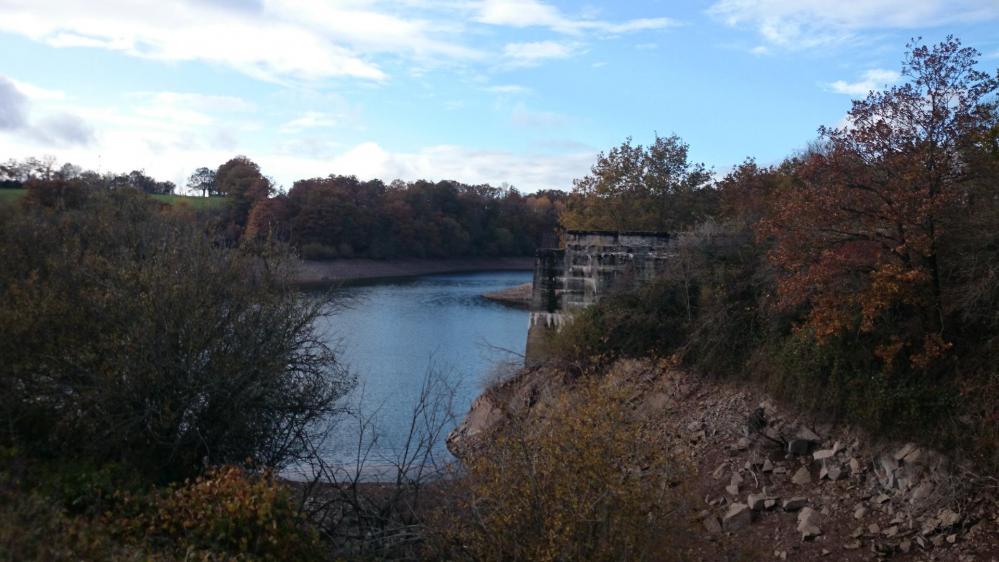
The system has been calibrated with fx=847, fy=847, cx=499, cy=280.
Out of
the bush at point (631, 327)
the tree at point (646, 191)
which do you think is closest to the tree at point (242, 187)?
the tree at point (646, 191)

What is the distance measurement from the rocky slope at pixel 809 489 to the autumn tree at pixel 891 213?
177 centimetres

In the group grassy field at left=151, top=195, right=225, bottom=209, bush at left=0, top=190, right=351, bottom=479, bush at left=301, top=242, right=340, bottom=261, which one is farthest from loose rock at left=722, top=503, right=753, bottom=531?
bush at left=301, top=242, right=340, bottom=261

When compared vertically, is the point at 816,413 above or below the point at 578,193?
below

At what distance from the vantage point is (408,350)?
32.1m

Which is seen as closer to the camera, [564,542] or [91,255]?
[564,542]

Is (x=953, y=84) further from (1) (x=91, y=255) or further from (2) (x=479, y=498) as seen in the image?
(1) (x=91, y=255)

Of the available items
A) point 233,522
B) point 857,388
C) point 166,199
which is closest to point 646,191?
point 857,388

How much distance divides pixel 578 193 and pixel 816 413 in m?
19.1

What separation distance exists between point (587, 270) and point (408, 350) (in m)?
11.0

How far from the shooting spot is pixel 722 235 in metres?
21.3

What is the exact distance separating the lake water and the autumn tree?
6.71 metres

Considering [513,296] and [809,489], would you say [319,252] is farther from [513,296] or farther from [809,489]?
[809,489]

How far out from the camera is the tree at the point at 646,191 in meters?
31.2

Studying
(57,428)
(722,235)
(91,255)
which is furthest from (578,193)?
(57,428)
